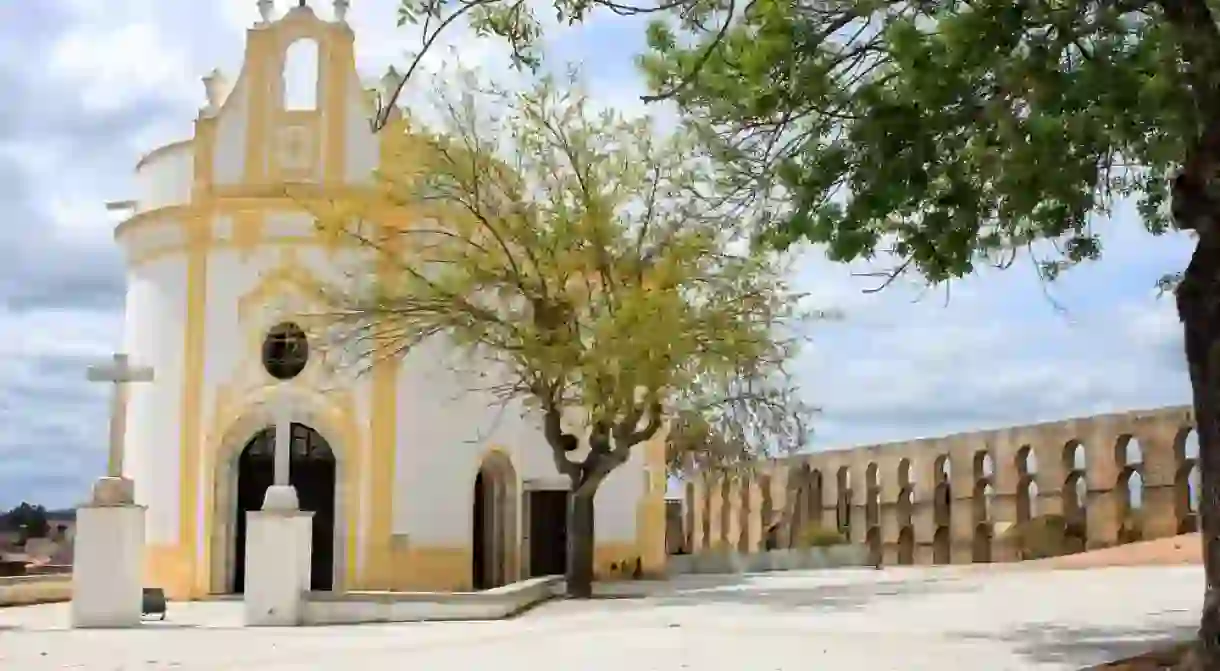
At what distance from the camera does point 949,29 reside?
30.2ft

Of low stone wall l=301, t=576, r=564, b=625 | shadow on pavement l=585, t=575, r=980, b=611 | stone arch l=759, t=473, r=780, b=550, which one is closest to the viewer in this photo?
low stone wall l=301, t=576, r=564, b=625

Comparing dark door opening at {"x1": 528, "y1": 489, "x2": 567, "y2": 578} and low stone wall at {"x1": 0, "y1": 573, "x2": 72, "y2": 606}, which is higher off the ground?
dark door opening at {"x1": 528, "y1": 489, "x2": 567, "y2": 578}

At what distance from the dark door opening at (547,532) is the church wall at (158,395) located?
6282mm

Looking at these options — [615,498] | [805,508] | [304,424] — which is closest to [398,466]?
[304,424]

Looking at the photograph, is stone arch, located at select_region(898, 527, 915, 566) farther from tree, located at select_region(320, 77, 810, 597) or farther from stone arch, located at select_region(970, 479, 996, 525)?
tree, located at select_region(320, 77, 810, 597)

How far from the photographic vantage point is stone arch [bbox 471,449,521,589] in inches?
939

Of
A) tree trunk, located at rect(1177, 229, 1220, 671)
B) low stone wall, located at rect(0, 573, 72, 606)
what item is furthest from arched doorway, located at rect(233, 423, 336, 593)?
tree trunk, located at rect(1177, 229, 1220, 671)

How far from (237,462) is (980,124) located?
51.4 ft

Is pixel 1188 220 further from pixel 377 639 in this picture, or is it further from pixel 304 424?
pixel 304 424

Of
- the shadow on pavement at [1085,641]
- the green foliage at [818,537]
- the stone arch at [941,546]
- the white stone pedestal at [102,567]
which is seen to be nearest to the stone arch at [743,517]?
the green foliage at [818,537]

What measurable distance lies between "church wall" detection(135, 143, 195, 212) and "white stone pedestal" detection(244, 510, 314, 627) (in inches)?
381

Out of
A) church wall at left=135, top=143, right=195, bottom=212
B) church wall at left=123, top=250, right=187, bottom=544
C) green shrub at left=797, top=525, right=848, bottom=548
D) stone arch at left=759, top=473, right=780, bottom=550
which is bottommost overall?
green shrub at left=797, top=525, right=848, bottom=548

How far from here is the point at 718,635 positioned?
1239 cm

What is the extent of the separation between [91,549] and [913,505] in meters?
29.7
